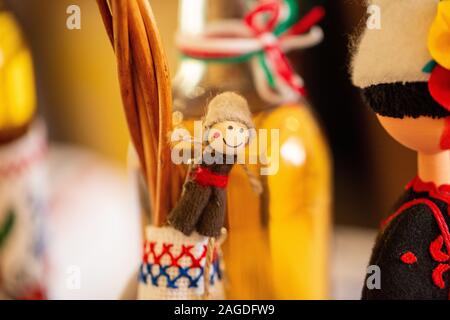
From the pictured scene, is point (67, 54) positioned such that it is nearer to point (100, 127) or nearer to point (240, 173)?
point (100, 127)

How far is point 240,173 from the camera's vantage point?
1.28ft

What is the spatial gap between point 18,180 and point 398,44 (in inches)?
16.0

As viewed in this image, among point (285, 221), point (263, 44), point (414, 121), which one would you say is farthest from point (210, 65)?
point (414, 121)

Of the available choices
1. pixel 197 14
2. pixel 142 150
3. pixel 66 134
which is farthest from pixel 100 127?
pixel 142 150

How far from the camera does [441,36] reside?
1.08 feet

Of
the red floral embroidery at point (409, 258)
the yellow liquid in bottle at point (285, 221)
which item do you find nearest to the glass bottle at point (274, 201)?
the yellow liquid in bottle at point (285, 221)

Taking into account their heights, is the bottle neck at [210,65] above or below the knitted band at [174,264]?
above

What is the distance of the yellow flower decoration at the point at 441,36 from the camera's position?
0.33 meters

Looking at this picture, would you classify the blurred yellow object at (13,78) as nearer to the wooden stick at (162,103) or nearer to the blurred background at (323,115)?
the blurred background at (323,115)

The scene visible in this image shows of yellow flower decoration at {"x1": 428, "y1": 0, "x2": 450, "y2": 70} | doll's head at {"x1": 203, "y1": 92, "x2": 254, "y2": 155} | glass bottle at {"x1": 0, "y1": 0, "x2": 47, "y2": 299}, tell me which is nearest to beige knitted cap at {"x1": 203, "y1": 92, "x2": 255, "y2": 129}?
doll's head at {"x1": 203, "y1": 92, "x2": 254, "y2": 155}

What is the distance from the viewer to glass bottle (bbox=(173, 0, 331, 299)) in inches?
17.6

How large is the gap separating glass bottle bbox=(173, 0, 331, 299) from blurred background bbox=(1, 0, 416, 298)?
6.0 inches

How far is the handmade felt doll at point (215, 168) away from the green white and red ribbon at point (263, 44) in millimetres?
198
